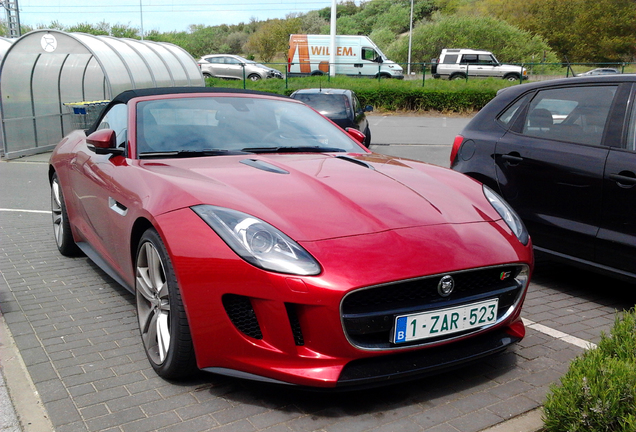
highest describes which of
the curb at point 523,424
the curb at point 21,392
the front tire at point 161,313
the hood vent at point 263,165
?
the hood vent at point 263,165

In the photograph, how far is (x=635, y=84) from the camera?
14.4 feet

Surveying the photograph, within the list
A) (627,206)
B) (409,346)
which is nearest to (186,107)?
(409,346)

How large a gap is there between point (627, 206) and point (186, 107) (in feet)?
9.87

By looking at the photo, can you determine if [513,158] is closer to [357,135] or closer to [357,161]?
[357,135]

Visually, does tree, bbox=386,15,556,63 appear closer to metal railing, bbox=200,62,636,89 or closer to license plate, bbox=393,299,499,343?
metal railing, bbox=200,62,636,89

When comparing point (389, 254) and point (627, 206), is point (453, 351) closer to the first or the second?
point (389, 254)

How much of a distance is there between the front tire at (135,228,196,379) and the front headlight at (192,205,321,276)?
36cm

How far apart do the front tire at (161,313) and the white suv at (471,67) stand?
34620mm

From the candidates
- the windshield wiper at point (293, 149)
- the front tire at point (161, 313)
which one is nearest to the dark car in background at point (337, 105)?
the windshield wiper at point (293, 149)

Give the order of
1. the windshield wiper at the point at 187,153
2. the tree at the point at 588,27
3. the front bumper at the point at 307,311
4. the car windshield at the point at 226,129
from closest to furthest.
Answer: the front bumper at the point at 307,311
the windshield wiper at the point at 187,153
the car windshield at the point at 226,129
the tree at the point at 588,27

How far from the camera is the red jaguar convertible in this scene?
2.69 metres

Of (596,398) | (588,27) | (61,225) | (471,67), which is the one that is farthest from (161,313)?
(588,27)

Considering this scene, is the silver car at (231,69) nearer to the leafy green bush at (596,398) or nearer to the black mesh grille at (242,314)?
the black mesh grille at (242,314)

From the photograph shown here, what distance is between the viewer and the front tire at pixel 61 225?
17.8 feet
